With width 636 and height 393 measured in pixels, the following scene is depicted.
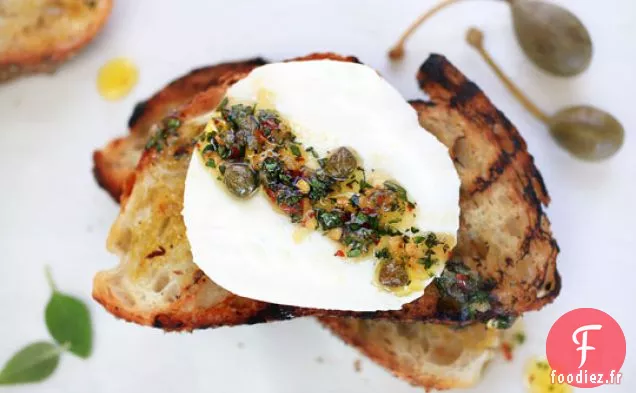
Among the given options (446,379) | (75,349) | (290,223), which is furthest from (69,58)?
(446,379)

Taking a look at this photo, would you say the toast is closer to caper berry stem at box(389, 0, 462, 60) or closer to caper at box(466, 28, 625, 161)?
caper berry stem at box(389, 0, 462, 60)

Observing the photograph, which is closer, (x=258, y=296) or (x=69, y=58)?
(x=258, y=296)

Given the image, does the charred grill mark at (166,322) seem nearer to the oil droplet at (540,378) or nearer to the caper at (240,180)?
the caper at (240,180)

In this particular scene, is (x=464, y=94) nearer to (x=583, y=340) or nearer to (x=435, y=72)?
(x=435, y=72)

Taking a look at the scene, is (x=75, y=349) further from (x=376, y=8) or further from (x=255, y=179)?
(x=376, y=8)

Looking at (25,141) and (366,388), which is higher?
(25,141)

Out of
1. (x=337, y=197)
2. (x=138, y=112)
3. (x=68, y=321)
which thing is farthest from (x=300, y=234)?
(x=68, y=321)
